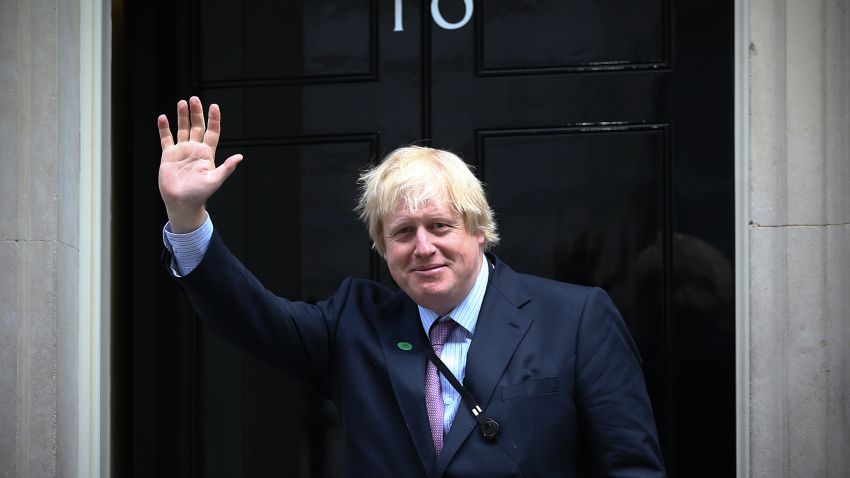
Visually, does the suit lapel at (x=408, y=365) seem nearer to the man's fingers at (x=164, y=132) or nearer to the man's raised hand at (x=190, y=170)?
the man's raised hand at (x=190, y=170)

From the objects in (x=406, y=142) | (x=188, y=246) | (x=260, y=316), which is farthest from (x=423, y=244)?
(x=406, y=142)

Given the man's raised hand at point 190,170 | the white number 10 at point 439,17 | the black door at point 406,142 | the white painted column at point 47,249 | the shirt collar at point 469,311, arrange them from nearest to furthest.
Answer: the man's raised hand at point 190,170
the shirt collar at point 469,311
the white painted column at point 47,249
the black door at point 406,142
the white number 10 at point 439,17

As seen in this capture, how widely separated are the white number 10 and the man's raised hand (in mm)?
1590

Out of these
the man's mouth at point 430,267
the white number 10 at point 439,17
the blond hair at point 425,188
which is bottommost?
the man's mouth at point 430,267

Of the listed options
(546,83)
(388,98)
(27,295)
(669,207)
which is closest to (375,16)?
(388,98)

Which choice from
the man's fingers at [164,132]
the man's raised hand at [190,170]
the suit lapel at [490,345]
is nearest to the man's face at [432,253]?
the suit lapel at [490,345]

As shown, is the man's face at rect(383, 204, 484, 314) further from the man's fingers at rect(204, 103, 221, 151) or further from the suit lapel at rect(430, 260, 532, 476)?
the man's fingers at rect(204, 103, 221, 151)

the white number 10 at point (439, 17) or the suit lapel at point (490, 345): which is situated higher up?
the white number 10 at point (439, 17)

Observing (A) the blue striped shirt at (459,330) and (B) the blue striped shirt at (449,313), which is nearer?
(B) the blue striped shirt at (449,313)

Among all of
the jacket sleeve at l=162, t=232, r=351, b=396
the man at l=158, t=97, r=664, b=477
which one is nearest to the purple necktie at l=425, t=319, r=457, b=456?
A: the man at l=158, t=97, r=664, b=477

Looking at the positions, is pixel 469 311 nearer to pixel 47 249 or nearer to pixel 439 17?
pixel 439 17

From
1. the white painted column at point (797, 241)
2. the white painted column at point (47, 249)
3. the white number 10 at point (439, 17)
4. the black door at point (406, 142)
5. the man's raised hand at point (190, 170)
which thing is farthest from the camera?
the white number 10 at point (439, 17)

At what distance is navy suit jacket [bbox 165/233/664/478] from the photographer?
273 cm

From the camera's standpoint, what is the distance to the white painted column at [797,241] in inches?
139
